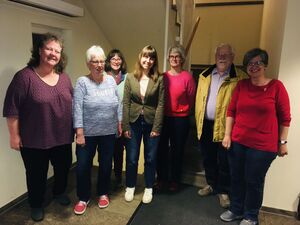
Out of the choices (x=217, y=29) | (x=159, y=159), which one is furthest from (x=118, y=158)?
(x=217, y=29)

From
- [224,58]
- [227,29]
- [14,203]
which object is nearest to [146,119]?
[224,58]

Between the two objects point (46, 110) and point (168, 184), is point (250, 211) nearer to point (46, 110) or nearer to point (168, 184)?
point (168, 184)

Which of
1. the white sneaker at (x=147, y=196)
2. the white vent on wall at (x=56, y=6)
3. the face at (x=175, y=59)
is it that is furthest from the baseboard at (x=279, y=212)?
the white vent on wall at (x=56, y=6)

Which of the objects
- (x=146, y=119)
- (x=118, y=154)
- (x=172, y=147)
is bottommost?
(x=118, y=154)

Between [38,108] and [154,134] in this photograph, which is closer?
[38,108]

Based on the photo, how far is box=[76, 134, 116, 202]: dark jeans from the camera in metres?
2.09

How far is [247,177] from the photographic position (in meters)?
1.93

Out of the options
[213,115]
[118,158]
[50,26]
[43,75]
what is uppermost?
[50,26]

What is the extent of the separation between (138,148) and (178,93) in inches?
23.3

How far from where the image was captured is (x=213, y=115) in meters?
2.20

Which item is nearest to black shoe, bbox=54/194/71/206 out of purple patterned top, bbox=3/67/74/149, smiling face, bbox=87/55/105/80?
purple patterned top, bbox=3/67/74/149

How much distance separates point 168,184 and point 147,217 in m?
0.51

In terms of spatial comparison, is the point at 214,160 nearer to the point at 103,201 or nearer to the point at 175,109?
the point at 175,109

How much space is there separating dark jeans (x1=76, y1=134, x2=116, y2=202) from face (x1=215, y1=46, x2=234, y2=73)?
1.04m
